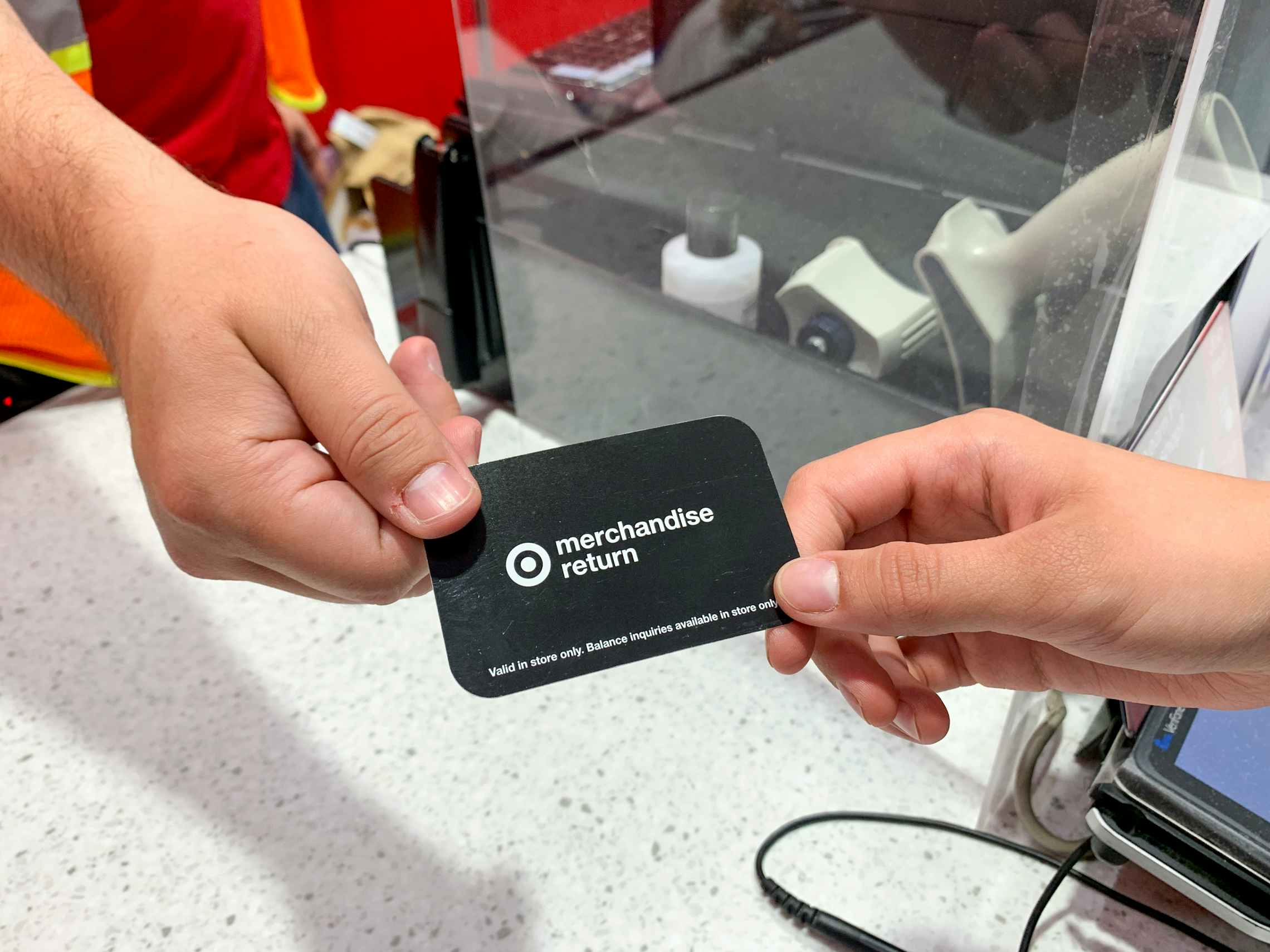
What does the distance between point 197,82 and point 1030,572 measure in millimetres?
986

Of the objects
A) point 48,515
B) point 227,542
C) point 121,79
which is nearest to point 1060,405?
point 227,542

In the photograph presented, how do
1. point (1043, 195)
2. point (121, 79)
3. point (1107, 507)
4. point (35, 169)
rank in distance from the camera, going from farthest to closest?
point (121, 79) → point (1043, 195) → point (35, 169) → point (1107, 507)

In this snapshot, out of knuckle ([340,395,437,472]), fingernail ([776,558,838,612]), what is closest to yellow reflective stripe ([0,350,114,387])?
knuckle ([340,395,437,472])

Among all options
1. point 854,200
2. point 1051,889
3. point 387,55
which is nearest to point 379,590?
point 1051,889

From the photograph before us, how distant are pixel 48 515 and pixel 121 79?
1.49ft

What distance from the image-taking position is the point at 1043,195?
58 cm

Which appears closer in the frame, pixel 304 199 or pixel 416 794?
pixel 416 794

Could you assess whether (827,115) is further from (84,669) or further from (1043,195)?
(84,669)

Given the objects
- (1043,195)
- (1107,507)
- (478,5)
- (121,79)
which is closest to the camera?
(1107,507)

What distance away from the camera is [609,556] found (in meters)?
0.40

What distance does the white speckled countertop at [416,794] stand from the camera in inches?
19.7

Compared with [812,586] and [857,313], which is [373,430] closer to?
[812,586]

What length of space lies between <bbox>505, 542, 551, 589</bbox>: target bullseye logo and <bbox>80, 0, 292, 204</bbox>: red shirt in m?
0.68

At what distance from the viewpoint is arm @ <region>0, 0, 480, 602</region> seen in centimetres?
38
